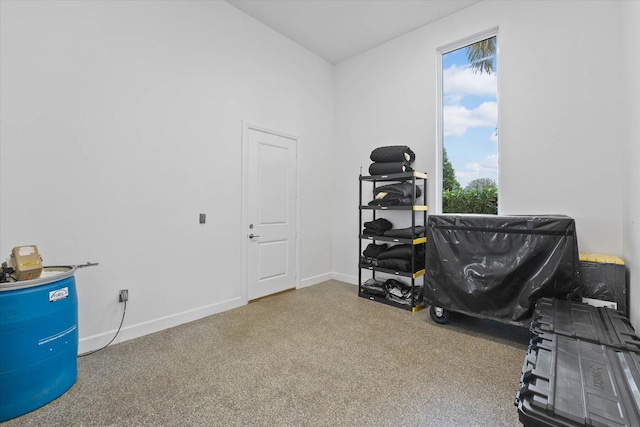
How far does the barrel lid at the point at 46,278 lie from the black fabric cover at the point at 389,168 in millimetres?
3232

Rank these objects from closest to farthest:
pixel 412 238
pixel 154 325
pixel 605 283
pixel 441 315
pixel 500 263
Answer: pixel 605 283 → pixel 500 263 → pixel 154 325 → pixel 441 315 → pixel 412 238

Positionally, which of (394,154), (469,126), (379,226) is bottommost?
(379,226)

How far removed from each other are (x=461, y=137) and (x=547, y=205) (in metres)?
1.27

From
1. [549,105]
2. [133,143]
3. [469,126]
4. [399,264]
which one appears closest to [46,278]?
[133,143]

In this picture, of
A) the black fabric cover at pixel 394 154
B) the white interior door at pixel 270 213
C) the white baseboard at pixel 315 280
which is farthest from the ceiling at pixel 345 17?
the white baseboard at pixel 315 280

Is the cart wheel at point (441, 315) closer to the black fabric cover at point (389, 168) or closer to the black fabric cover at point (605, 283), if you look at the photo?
the black fabric cover at point (605, 283)

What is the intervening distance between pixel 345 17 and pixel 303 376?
4.01 meters

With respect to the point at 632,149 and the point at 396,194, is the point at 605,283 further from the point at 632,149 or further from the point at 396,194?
the point at 396,194

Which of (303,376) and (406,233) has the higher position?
(406,233)

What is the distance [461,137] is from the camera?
12.1 ft

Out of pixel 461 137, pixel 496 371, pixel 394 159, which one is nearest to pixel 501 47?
pixel 461 137

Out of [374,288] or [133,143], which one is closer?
[133,143]

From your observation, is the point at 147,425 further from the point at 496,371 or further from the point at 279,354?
the point at 496,371

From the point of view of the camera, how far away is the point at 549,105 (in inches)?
115
